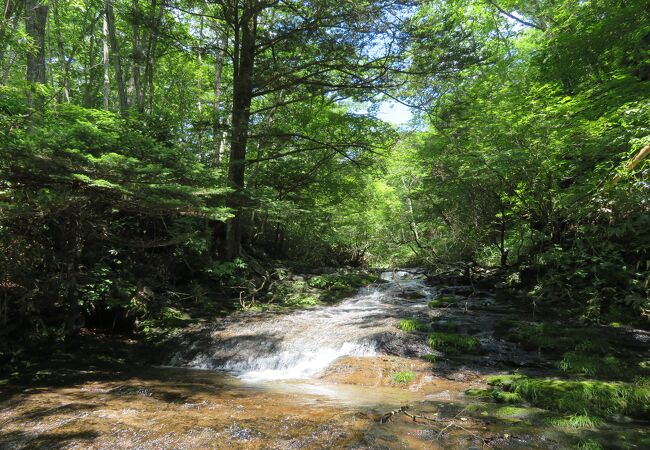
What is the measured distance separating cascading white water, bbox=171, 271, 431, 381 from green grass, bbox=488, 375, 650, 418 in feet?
9.96

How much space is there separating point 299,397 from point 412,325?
3.89m

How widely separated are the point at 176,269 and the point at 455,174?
33.1 feet

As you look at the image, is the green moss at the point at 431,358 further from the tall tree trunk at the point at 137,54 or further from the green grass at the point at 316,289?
the tall tree trunk at the point at 137,54

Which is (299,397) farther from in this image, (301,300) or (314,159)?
(314,159)

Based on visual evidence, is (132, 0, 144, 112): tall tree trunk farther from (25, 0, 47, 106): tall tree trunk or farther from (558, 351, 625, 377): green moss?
(558, 351, 625, 377): green moss

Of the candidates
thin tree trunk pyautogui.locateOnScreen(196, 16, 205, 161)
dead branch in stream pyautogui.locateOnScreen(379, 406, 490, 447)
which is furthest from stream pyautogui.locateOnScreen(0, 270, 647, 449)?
thin tree trunk pyautogui.locateOnScreen(196, 16, 205, 161)

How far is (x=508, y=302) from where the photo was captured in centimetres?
1097

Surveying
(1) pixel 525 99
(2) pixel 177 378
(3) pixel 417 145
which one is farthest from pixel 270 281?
(1) pixel 525 99

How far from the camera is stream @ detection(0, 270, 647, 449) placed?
3.84m

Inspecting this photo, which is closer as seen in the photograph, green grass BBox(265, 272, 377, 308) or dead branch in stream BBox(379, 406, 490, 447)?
dead branch in stream BBox(379, 406, 490, 447)

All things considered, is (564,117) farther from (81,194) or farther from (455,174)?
(81,194)

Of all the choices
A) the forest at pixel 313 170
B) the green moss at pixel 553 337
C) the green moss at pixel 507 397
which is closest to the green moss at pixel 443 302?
the forest at pixel 313 170

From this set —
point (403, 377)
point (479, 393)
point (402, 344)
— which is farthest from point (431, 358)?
point (479, 393)

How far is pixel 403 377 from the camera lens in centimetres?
639
